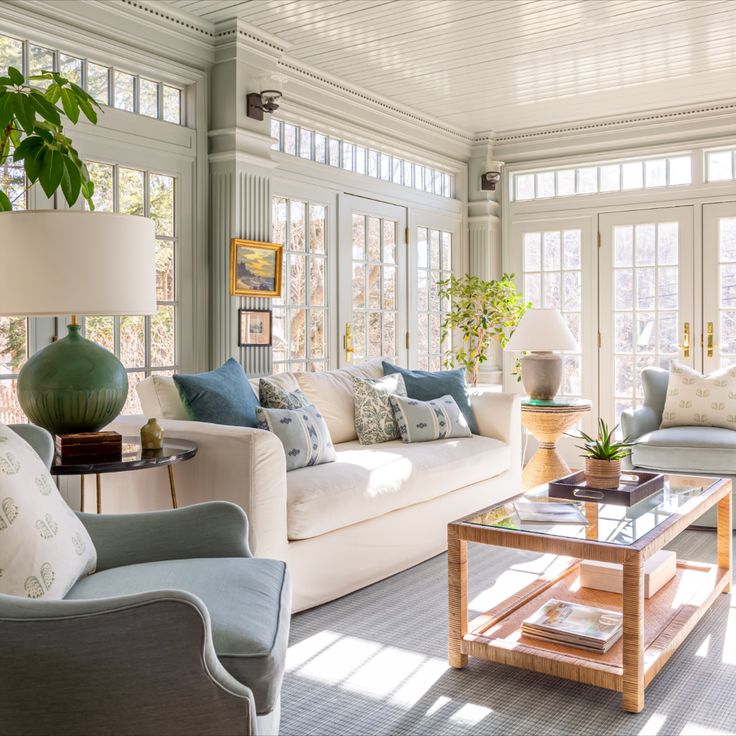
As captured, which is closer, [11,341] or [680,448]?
[11,341]

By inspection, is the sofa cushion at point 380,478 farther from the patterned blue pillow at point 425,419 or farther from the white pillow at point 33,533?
the white pillow at point 33,533

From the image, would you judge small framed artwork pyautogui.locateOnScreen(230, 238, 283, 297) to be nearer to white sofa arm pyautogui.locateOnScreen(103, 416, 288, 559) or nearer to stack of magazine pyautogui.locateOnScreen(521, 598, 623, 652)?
white sofa arm pyautogui.locateOnScreen(103, 416, 288, 559)

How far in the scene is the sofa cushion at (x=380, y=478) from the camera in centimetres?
311

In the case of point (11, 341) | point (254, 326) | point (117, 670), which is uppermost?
point (254, 326)

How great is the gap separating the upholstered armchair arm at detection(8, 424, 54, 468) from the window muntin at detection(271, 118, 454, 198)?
9.12 ft

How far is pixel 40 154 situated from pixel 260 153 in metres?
1.76

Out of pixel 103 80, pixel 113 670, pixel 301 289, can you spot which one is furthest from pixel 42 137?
pixel 301 289

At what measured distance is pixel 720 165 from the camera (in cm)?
611

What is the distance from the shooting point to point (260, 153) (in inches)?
179

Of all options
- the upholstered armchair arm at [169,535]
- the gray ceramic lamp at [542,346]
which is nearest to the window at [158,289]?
the upholstered armchair arm at [169,535]

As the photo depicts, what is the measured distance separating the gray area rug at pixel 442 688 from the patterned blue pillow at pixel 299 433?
0.61m

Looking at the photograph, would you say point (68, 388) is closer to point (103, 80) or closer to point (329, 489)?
point (329, 489)

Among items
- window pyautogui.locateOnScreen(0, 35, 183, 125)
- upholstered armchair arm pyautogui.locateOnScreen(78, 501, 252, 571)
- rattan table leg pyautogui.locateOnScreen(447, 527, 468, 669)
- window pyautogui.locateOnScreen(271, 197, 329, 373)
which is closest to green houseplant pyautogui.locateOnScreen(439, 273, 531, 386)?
window pyautogui.locateOnScreen(271, 197, 329, 373)

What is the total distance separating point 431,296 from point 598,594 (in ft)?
13.0
